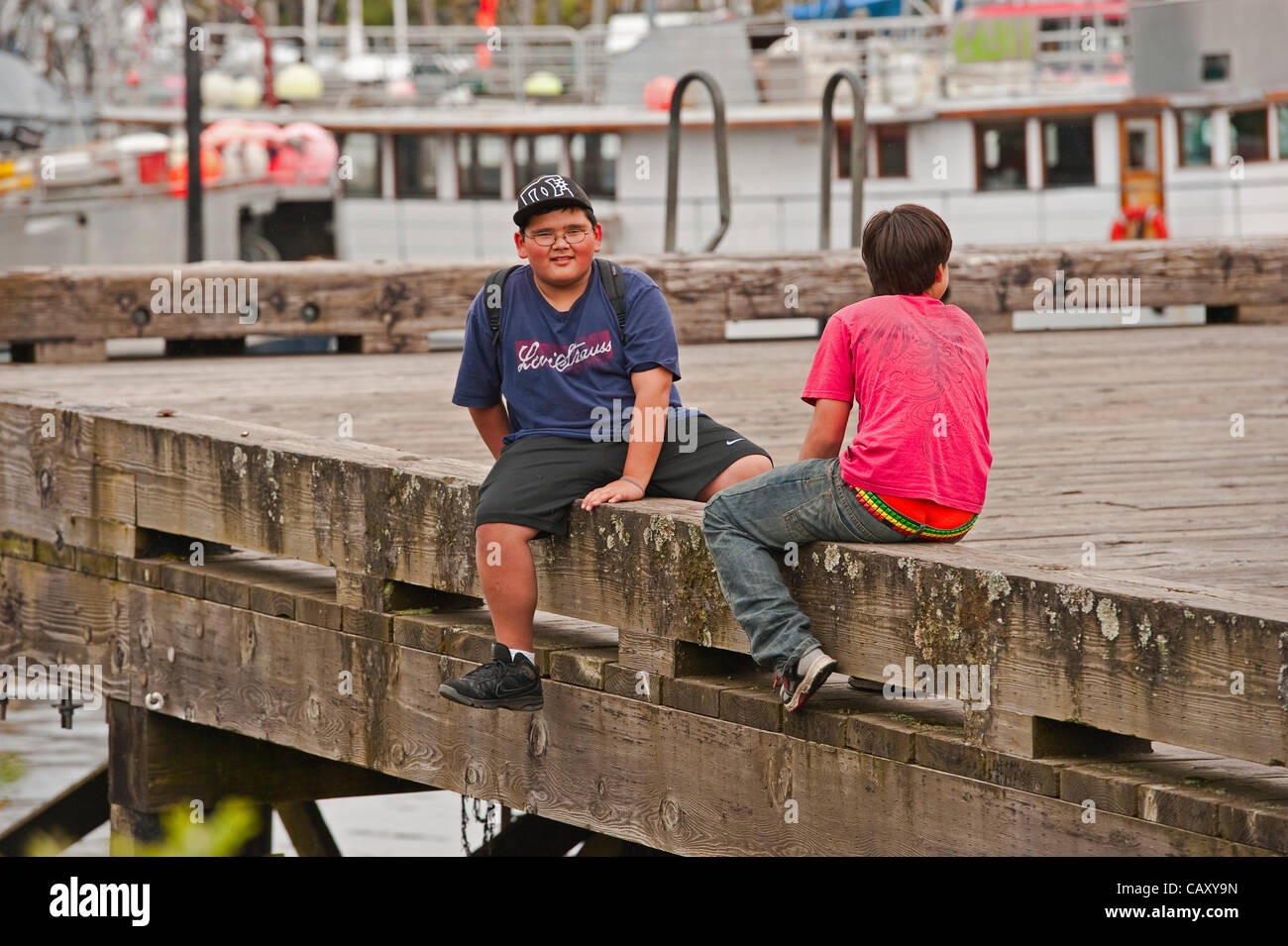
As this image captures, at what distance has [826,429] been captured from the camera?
4.21 meters

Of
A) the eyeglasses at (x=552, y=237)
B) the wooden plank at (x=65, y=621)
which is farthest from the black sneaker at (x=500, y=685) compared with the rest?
the wooden plank at (x=65, y=621)

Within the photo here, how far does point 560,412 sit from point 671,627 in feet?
1.86

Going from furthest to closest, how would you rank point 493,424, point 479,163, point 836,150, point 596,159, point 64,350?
point 479,163, point 596,159, point 836,150, point 64,350, point 493,424

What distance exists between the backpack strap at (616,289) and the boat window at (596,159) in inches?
937

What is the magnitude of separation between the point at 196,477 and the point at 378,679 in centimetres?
97

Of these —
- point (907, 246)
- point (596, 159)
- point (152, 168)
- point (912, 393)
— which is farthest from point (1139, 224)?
point (912, 393)

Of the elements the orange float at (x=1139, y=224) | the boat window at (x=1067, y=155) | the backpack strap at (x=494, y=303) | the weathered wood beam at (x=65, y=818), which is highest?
the boat window at (x=1067, y=155)

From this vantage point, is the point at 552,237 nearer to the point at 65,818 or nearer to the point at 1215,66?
the point at 65,818

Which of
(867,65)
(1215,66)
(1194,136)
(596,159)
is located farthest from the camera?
(867,65)

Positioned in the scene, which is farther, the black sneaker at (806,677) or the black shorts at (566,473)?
the black shorts at (566,473)

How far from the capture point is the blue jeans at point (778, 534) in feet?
13.6

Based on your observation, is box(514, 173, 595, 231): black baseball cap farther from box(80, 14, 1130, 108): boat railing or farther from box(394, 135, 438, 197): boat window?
box(394, 135, 438, 197): boat window

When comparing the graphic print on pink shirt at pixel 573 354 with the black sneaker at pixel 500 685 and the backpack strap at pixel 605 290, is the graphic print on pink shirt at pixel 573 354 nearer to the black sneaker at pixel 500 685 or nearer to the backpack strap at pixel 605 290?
the backpack strap at pixel 605 290
